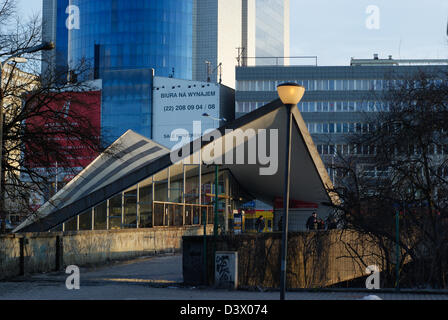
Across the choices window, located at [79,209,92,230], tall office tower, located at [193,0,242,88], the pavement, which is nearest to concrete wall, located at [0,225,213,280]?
the pavement

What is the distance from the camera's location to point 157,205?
31.4 metres

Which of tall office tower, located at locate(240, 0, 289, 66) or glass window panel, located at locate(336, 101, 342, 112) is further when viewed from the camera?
tall office tower, located at locate(240, 0, 289, 66)

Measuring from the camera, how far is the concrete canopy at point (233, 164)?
27844 millimetres

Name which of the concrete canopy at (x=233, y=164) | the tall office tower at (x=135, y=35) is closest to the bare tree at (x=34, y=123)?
the concrete canopy at (x=233, y=164)

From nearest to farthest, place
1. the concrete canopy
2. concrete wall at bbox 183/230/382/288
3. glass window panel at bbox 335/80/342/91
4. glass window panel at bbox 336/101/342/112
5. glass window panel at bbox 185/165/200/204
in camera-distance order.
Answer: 1. concrete wall at bbox 183/230/382/288
2. the concrete canopy
3. glass window panel at bbox 185/165/200/204
4. glass window panel at bbox 336/101/342/112
5. glass window panel at bbox 335/80/342/91

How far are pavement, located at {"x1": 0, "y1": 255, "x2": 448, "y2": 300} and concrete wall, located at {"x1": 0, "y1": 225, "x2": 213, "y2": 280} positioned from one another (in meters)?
0.50

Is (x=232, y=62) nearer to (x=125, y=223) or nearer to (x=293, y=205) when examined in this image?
(x=293, y=205)

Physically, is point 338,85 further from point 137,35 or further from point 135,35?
point 135,35

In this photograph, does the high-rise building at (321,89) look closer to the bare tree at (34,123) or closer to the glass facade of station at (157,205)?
the glass facade of station at (157,205)

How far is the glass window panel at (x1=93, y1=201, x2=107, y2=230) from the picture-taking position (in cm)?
2962

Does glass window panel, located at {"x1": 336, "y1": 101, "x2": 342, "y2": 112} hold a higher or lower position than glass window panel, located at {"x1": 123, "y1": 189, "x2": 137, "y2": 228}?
higher

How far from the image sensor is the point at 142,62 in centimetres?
11450

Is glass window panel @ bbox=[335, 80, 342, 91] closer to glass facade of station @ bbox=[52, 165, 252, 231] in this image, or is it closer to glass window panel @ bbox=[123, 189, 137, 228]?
glass facade of station @ bbox=[52, 165, 252, 231]
